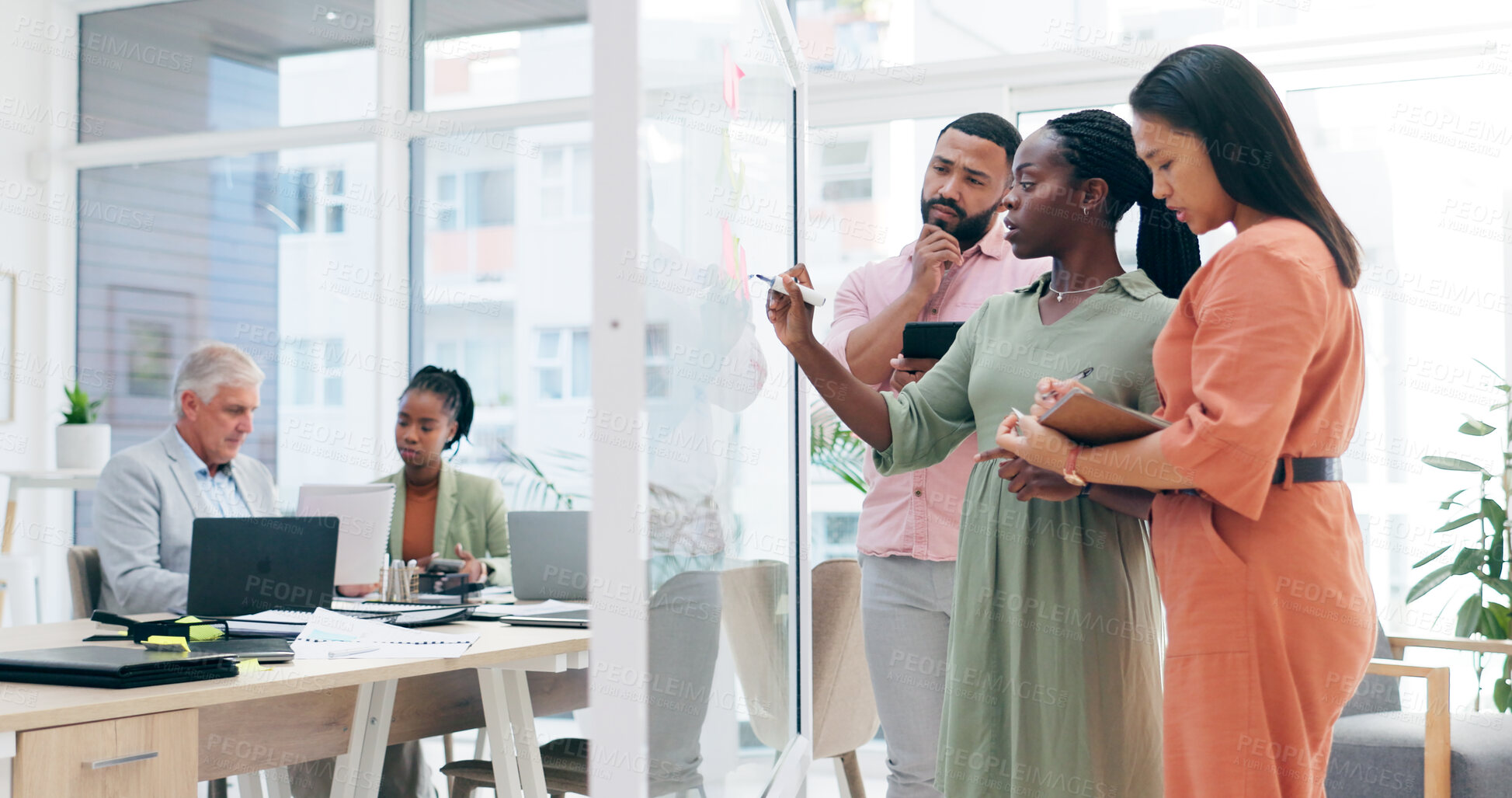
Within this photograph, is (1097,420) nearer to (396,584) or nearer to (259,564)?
(259,564)

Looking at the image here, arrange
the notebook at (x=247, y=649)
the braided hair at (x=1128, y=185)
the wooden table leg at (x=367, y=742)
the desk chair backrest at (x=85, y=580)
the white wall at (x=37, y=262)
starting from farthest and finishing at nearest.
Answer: the white wall at (x=37, y=262) < the desk chair backrest at (x=85, y=580) < the wooden table leg at (x=367, y=742) < the notebook at (x=247, y=649) < the braided hair at (x=1128, y=185)

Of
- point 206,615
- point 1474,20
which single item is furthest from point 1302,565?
point 1474,20

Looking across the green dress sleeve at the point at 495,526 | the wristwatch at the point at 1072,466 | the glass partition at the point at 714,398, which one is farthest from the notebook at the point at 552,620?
the wristwatch at the point at 1072,466

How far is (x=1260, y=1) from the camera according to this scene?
146 inches

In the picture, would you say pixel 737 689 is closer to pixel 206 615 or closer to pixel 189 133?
pixel 206 615

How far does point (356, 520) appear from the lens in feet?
8.76

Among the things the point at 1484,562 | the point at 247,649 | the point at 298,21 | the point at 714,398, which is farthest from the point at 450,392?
the point at 1484,562

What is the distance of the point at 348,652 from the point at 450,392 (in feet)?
4.84

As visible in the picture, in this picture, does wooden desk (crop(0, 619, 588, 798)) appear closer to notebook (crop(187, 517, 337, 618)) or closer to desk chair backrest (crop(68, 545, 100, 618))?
notebook (crop(187, 517, 337, 618))

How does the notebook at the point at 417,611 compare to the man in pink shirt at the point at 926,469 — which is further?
the notebook at the point at 417,611

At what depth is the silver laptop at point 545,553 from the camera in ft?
9.20

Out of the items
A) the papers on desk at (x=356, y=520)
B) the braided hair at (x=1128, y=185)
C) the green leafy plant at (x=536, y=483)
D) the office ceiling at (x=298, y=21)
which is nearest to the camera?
the braided hair at (x=1128, y=185)

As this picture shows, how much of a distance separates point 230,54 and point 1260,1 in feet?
13.8

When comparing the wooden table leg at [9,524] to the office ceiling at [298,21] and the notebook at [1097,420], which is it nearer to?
the office ceiling at [298,21]
